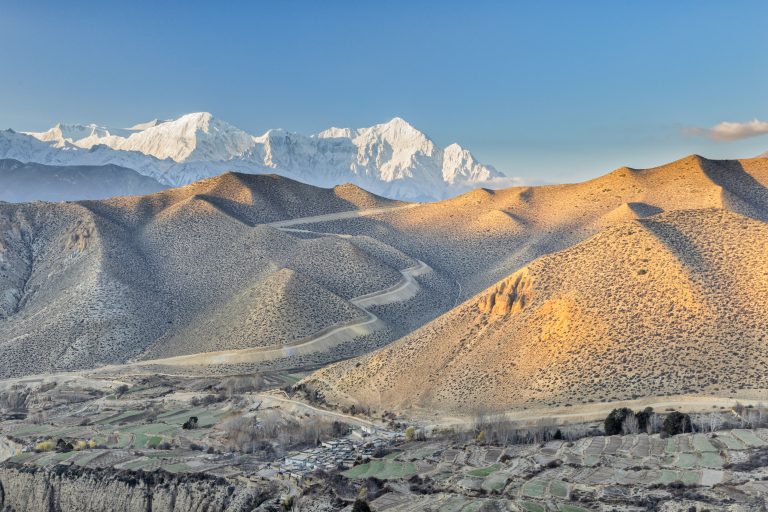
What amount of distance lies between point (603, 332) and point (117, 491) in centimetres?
4539

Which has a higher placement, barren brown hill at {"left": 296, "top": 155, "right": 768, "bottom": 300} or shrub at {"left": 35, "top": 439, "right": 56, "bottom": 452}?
barren brown hill at {"left": 296, "top": 155, "right": 768, "bottom": 300}

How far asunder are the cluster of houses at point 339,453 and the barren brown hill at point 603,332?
9.42m

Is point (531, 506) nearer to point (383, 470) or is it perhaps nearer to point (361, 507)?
point (361, 507)

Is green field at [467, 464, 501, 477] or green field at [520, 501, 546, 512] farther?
green field at [467, 464, 501, 477]

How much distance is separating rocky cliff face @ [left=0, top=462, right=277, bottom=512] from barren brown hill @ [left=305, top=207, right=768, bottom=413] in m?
25.0

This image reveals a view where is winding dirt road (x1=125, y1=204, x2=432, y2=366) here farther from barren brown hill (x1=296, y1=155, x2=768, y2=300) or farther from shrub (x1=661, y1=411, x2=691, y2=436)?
shrub (x1=661, y1=411, x2=691, y2=436)

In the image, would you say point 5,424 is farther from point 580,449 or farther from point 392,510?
point 580,449

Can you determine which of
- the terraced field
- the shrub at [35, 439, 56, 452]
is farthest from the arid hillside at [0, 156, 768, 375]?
the terraced field

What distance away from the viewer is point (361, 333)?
112625mm

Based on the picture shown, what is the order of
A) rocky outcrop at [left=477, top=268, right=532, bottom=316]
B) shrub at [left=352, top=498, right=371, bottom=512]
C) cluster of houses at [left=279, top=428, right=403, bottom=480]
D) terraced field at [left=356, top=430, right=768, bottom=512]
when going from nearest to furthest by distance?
terraced field at [left=356, top=430, right=768, bottom=512], shrub at [left=352, top=498, right=371, bottom=512], cluster of houses at [left=279, top=428, right=403, bottom=480], rocky outcrop at [left=477, top=268, right=532, bottom=316]

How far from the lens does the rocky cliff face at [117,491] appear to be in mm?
49562

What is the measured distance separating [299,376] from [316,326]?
18.6 metres

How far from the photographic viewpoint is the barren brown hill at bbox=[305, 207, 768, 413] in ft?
215

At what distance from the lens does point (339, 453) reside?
189ft
